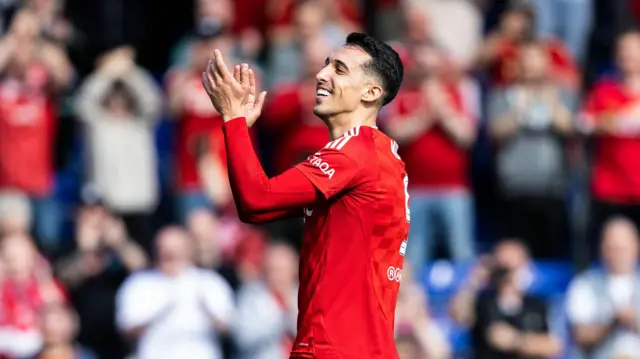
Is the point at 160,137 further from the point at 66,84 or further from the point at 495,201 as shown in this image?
the point at 495,201

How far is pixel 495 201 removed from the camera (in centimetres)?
1248

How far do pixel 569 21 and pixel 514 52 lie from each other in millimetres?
980

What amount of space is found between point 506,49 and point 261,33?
8.55ft

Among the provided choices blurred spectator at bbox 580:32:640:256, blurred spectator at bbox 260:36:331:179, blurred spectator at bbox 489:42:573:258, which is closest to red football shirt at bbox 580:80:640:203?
blurred spectator at bbox 580:32:640:256

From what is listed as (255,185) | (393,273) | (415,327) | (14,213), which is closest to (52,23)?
(14,213)

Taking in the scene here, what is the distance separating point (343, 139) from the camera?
5586mm

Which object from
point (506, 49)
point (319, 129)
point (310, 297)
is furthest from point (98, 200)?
point (310, 297)

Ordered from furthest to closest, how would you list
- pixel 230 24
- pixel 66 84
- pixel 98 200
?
pixel 230 24, pixel 66 84, pixel 98 200

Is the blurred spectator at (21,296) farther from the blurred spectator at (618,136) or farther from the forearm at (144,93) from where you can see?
the blurred spectator at (618,136)

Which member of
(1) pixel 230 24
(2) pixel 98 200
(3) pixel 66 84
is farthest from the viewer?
(1) pixel 230 24

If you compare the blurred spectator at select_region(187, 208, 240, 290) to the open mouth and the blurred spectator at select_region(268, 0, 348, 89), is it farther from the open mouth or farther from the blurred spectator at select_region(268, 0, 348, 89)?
the open mouth

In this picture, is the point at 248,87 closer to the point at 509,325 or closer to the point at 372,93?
the point at 372,93

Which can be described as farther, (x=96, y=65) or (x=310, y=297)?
(x=96, y=65)

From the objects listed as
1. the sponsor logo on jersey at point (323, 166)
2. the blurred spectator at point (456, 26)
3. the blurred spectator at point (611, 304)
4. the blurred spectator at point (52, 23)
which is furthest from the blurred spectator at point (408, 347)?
the sponsor logo on jersey at point (323, 166)
